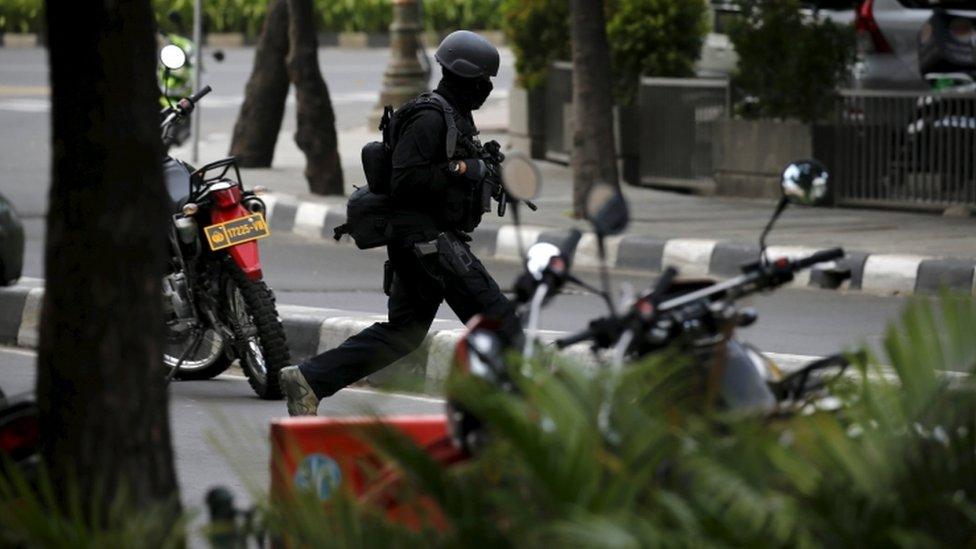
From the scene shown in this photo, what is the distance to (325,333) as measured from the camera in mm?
9023

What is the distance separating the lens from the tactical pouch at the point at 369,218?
6.86 m

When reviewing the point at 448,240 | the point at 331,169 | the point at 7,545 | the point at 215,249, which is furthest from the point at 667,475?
the point at 331,169

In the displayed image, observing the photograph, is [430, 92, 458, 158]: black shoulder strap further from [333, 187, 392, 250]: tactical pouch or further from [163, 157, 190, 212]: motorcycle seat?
[163, 157, 190, 212]: motorcycle seat

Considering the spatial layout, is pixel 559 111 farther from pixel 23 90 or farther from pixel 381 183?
pixel 23 90

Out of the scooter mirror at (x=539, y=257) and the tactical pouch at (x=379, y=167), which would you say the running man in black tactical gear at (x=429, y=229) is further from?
the scooter mirror at (x=539, y=257)

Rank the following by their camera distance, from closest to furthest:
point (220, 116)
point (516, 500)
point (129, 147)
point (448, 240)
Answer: point (516, 500) → point (129, 147) → point (448, 240) → point (220, 116)

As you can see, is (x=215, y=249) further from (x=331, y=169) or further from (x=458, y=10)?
(x=458, y=10)

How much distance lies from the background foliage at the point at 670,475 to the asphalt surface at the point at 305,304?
24cm

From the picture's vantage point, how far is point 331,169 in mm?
15773

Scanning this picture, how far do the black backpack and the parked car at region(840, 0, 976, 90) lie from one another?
9516 mm

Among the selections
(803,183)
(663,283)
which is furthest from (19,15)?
(663,283)

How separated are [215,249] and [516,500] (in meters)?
4.85

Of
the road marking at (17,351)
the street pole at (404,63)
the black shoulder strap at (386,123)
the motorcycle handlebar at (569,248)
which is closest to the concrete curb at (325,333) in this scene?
the road marking at (17,351)

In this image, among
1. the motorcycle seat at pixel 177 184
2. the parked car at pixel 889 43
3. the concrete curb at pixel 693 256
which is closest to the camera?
the motorcycle seat at pixel 177 184
